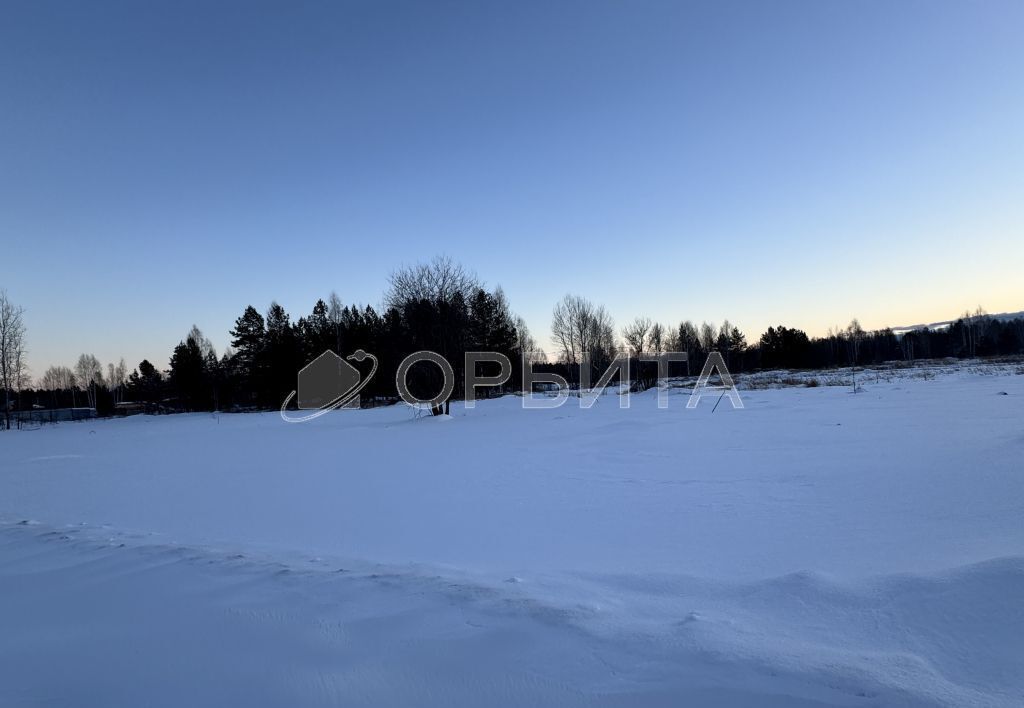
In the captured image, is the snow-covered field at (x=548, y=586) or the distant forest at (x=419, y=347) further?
the distant forest at (x=419, y=347)

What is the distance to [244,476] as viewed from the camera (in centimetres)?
977

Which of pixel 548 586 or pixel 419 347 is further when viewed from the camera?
pixel 419 347

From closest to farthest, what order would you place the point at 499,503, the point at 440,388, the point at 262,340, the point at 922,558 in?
1. the point at 922,558
2. the point at 499,503
3. the point at 440,388
4. the point at 262,340

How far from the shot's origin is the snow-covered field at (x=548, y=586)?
221cm

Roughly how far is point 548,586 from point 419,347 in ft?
65.2

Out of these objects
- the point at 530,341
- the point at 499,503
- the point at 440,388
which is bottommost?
the point at 499,503

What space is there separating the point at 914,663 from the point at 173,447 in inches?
780

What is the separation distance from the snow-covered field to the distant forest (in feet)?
51.0

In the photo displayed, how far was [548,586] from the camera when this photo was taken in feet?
11.2

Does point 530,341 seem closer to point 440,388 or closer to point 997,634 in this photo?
point 440,388

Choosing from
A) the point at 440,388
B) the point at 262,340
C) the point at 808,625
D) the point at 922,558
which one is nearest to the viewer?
the point at 808,625

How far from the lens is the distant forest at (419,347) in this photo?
78.9 ft

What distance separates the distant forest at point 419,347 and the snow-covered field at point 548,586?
1556cm

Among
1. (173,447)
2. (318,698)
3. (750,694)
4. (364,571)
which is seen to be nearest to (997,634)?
(750,694)
